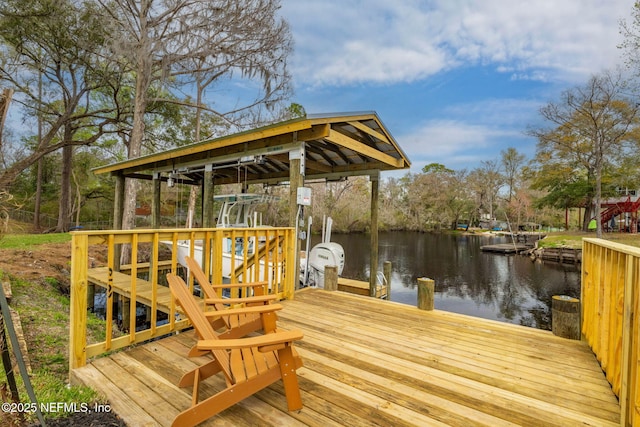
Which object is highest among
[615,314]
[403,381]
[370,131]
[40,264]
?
[370,131]

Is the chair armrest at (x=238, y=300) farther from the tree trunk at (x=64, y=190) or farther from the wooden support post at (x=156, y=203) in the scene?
the tree trunk at (x=64, y=190)

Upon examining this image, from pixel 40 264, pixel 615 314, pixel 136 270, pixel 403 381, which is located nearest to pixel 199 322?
pixel 403 381

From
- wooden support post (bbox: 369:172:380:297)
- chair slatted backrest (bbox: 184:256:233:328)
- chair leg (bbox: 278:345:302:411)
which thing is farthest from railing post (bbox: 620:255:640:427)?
wooden support post (bbox: 369:172:380:297)

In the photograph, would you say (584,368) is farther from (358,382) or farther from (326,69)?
(326,69)

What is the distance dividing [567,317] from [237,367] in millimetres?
3182

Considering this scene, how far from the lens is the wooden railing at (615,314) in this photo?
5.14 feet

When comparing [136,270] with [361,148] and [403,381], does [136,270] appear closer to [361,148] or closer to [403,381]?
[403,381]

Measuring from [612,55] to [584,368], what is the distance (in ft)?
71.9

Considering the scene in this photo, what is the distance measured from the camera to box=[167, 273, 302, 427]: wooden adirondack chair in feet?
5.32

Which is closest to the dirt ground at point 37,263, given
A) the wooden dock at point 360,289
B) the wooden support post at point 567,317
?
the wooden dock at point 360,289

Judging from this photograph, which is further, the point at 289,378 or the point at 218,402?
the point at 289,378

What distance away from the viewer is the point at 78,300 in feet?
7.26

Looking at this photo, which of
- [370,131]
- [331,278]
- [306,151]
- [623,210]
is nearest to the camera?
[331,278]

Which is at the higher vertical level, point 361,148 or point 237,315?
point 361,148
